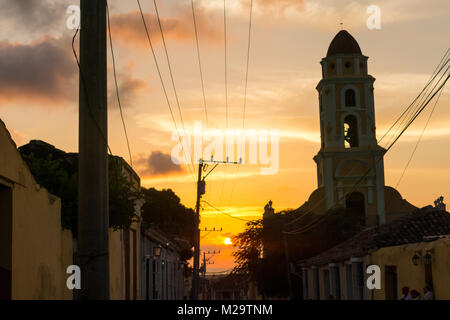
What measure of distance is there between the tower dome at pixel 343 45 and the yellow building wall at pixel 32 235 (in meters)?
57.6

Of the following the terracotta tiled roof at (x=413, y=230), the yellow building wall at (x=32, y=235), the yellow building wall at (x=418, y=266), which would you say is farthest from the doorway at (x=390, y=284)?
the yellow building wall at (x=32, y=235)

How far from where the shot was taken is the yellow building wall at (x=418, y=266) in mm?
20312

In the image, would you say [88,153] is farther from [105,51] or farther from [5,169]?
[5,169]

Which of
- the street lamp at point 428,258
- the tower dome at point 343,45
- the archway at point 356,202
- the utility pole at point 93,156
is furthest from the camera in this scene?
the tower dome at point 343,45

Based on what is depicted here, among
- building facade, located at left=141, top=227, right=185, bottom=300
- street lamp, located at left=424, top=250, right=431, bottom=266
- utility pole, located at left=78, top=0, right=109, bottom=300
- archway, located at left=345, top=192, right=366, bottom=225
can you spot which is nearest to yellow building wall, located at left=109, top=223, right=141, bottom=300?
building facade, located at left=141, top=227, right=185, bottom=300

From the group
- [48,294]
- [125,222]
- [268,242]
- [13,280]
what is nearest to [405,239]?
[125,222]

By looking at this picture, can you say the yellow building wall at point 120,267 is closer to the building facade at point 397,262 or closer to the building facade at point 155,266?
the building facade at point 155,266

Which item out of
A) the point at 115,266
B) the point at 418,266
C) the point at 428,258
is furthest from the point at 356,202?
the point at 115,266

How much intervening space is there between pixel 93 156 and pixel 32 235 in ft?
15.8

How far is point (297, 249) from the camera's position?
58.8 meters

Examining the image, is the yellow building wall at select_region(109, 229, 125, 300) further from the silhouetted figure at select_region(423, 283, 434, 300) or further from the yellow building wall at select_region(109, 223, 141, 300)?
the silhouetted figure at select_region(423, 283, 434, 300)

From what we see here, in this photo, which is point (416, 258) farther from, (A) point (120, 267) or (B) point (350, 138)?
(B) point (350, 138)

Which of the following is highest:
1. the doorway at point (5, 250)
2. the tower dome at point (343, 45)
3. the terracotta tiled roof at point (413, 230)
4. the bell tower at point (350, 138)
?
the tower dome at point (343, 45)
